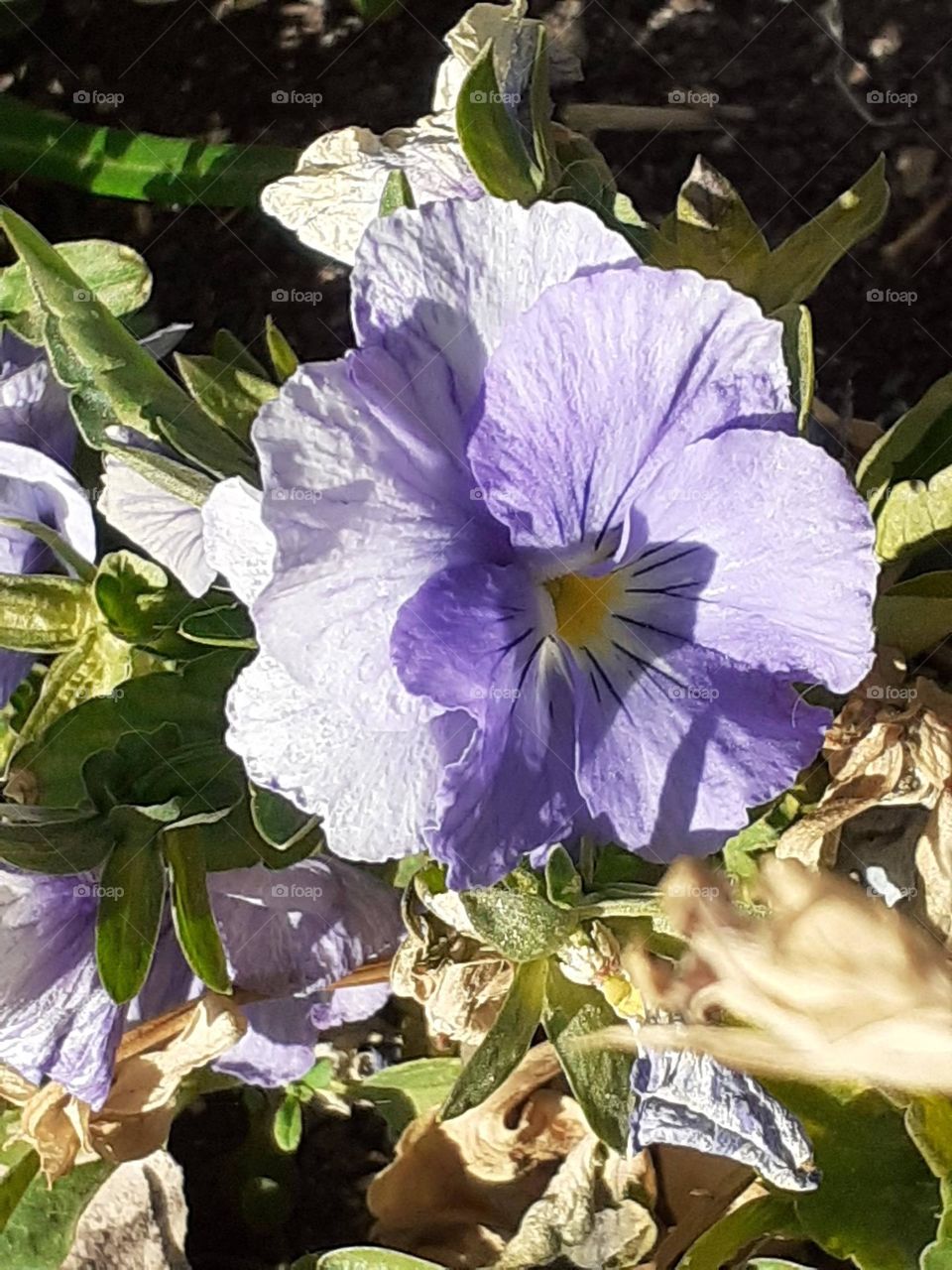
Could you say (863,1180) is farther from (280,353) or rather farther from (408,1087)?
(280,353)

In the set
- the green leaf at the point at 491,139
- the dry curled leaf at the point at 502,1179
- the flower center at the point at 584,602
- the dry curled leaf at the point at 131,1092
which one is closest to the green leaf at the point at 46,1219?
the dry curled leaf at the point at 131,1092

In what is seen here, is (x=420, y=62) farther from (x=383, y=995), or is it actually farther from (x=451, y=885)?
(x=451, y=885)

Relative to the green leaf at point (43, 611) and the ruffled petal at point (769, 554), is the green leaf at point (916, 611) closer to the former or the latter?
the ruffled petal at point (769, 554)

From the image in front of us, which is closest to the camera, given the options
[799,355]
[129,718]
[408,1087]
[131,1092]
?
[799,355]

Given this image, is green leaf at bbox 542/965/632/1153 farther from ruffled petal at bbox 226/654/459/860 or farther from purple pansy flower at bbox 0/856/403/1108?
ruffled petal at bbox 226/654/459/860

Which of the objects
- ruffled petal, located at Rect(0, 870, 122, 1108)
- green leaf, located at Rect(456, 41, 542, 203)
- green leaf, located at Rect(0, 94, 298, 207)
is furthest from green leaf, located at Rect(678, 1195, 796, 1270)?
green leaf, located at Rect(0, 94, 298, 207)

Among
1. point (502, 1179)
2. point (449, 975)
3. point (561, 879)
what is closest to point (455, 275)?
point (561, 879)
